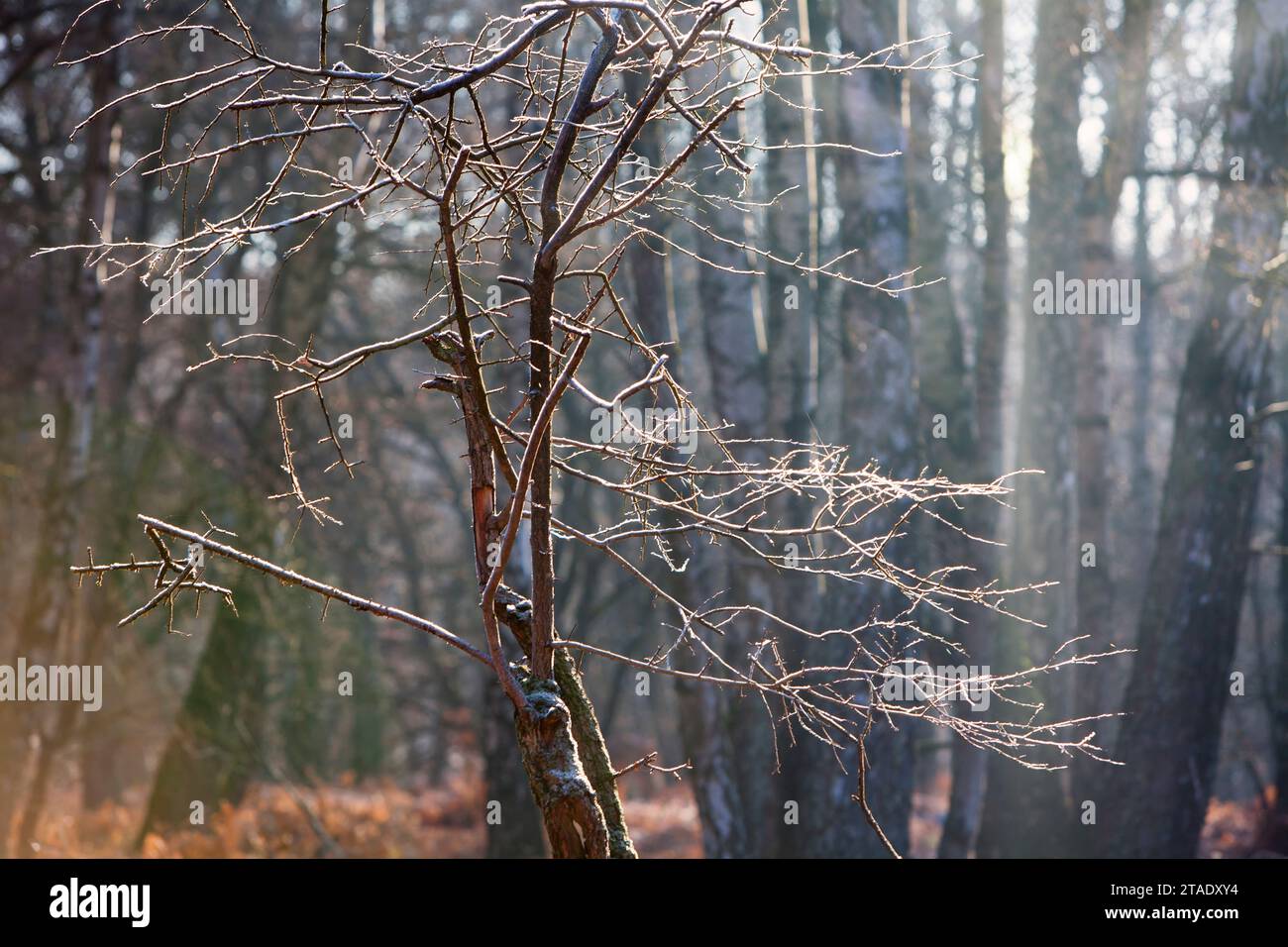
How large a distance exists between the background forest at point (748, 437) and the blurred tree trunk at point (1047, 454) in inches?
1.8

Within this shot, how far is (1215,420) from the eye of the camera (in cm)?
973

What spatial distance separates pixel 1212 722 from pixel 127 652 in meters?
11.4

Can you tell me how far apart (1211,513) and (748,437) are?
391 cm

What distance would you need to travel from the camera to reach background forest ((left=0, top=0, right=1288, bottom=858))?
9.48 metres

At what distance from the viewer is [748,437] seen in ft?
29.9

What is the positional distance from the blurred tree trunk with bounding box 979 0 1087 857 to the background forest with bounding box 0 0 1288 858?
5 cm

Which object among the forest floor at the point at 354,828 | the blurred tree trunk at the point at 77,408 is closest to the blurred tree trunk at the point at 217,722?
the forest floor at the point at 354,828

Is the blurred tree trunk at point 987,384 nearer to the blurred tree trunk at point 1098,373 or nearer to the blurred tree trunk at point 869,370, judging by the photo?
the blurred tree trunk at point 1098,373

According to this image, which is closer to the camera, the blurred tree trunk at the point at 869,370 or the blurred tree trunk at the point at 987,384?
the blurred tree trunk at the point at 869,370

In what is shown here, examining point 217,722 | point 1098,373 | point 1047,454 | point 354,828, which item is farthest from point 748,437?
point 354,828

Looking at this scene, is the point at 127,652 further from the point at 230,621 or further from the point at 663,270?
the point at 663,270

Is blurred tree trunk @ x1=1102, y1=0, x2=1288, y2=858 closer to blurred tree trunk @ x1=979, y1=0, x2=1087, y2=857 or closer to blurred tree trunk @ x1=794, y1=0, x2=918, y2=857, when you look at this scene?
blurred tree trunk @ x1=979, y1=0, x2=1087, y2=857

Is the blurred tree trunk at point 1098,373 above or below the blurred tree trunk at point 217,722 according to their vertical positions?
above

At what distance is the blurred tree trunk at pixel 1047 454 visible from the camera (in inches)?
447
